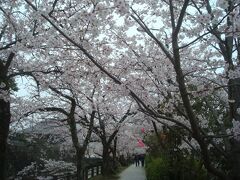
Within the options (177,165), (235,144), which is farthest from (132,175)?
(235,144)

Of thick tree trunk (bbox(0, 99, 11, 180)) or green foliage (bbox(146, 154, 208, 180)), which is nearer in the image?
thick tree trunk (bbox(0, 99, 11, 180))

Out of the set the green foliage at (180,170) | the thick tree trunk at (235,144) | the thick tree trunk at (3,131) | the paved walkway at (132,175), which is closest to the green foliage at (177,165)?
the green foliage at (180,170)

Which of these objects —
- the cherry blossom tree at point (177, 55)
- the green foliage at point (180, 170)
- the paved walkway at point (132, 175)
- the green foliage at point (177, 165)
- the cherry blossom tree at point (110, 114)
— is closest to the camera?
the cherry blossom tree at point (177, 55)

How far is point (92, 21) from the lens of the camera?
584 centimetres

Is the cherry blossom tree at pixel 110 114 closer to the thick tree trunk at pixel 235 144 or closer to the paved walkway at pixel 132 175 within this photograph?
the paved walkway at pixel 132 175

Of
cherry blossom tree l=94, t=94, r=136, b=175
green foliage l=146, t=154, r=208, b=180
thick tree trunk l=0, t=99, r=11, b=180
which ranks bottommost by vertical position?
green foliage l=146, t=154, r=208, b=180

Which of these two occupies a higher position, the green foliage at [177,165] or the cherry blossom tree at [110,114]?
the cherry blossom tree at [110,114]

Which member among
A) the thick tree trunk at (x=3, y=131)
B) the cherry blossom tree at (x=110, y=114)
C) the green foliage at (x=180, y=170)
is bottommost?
the green foliage at (x=180, y=170)

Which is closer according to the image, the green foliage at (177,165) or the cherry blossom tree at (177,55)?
the cherry blossom tree at (177,55)

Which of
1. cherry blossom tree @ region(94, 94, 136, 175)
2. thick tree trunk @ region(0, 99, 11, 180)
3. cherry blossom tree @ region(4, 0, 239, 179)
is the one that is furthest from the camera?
cherry blossom tree @ region(94, 94, 136, 175)

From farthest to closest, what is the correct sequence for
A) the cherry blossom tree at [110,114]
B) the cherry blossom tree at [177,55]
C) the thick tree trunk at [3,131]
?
the cherry blossom tree at [110,114] < the thick tree trunk at [3,131] < the cherry blossom tree at [177,55]

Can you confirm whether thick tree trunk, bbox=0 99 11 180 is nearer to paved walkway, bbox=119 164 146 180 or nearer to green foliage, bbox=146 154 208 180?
green foliage, bbox=146 154 208 180

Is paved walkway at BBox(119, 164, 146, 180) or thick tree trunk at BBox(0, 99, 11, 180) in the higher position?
thick tree trunk at BBox(0, 99, 11, 180)

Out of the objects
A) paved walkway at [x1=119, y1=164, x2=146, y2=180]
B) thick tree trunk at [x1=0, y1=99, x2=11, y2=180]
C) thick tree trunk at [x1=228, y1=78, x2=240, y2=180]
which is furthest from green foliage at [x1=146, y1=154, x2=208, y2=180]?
paved walkway at [x1=119, y1=164, x2=146, y2=180]
